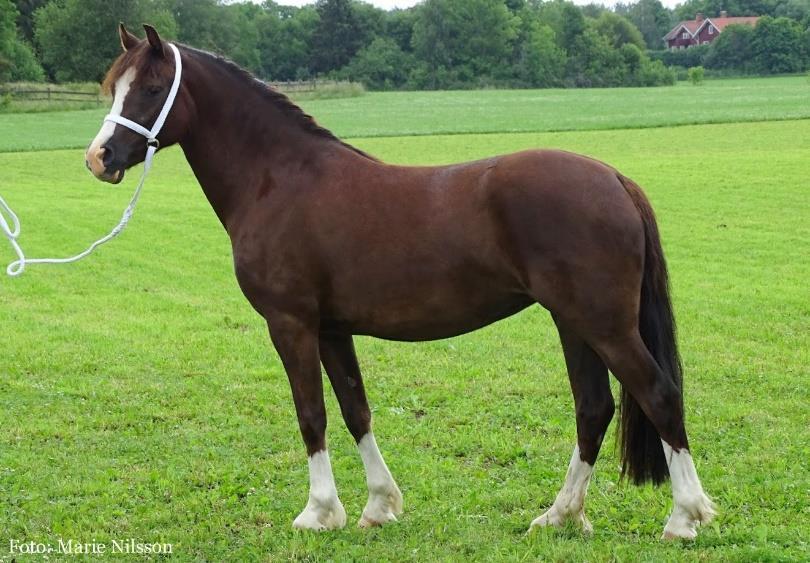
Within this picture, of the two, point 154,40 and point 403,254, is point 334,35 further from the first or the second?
point 403,254

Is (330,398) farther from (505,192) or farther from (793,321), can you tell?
(793,321)

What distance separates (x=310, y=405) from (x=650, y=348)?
1750 millimetres

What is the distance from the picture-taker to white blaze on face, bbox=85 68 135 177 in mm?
4547

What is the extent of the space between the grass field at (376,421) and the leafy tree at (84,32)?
55.8m

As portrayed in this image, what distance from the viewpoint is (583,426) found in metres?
4.66

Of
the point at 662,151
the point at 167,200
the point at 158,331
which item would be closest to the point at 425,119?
the point at 662,151

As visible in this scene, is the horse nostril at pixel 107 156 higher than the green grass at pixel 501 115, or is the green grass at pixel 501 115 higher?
the horse nostril at pixel 107 156

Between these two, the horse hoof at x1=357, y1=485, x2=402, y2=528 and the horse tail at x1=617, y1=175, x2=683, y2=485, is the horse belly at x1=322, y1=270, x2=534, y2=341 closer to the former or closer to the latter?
the horse tail at x1=617, y1=175, x2=683, y2=485

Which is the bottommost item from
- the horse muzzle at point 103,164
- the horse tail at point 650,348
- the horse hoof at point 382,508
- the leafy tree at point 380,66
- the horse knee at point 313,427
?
the leafy tree at point 380,66

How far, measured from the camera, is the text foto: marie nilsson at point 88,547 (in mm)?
4523

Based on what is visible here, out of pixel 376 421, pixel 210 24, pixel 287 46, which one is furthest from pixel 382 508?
pixel 287 46

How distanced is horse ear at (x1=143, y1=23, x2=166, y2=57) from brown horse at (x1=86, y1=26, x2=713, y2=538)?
1 centimetres

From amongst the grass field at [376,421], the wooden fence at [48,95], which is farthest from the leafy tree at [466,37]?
the grass field at [376,421]

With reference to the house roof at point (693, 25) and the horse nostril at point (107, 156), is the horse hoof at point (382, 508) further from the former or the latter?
the house roof at point (693, 25)
